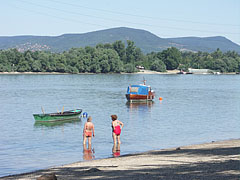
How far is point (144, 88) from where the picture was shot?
78875 mm

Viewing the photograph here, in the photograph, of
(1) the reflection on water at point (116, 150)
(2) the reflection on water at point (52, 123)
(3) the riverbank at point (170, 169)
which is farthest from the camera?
(2) the reflection on water at point (52, 123)

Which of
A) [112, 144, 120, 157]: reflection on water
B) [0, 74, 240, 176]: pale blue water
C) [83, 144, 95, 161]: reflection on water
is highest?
[112, 144, 120, 157]: reflection on water

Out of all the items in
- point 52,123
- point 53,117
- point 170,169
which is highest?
point 170,169

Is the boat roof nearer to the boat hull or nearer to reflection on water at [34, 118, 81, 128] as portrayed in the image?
the boat hull

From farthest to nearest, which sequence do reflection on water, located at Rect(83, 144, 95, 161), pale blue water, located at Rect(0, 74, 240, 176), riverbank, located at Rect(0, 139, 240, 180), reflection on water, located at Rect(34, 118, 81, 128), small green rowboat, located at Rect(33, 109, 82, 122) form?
small green rowboat, located at Rect(33, 109, 82, 122) < reflection on water, located at Rect(34, 118, 81, 128) < pale blue water, located at Rect(0, 74, 240, 176) < reflection on water, located at Rect(83, 144, 95, 161) < riverbank, located at Rect(0, 139, 240, 180)

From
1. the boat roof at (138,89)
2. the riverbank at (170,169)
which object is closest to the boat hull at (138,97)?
the boat roof at (138,89)

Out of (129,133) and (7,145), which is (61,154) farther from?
(129,133)

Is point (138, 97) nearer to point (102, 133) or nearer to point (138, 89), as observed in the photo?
point (138, 89)

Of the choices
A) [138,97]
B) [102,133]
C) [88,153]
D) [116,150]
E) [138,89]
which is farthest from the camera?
[138,89]

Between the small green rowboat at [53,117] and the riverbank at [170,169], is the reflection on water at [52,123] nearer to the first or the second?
the small green rowboat at [53,117]

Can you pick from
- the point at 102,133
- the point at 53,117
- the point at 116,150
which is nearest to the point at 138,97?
the point at 53,117

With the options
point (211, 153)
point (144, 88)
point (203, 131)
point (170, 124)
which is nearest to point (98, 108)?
point (144, 88)

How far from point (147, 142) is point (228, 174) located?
734 inches

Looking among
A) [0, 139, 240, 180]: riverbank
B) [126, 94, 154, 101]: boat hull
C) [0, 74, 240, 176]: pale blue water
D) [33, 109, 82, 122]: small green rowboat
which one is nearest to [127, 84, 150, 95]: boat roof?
[126, 94, 154, 101]: boat hull
